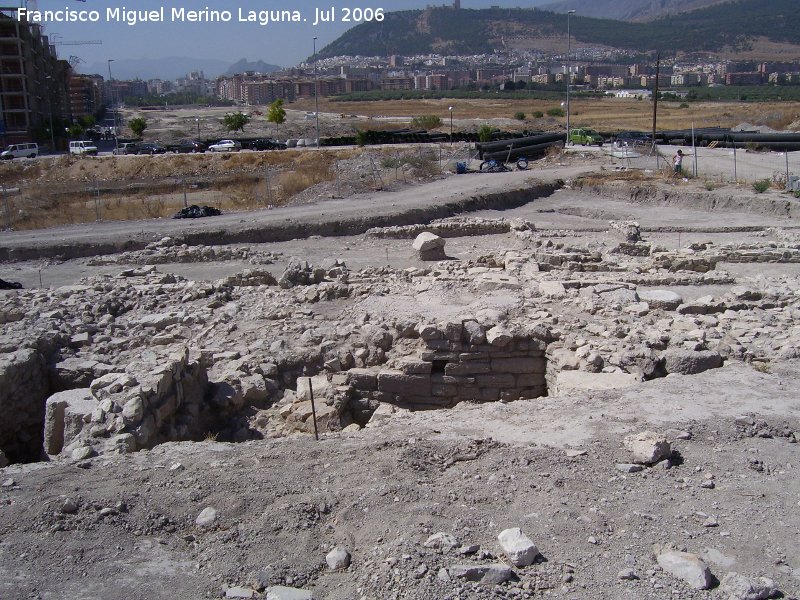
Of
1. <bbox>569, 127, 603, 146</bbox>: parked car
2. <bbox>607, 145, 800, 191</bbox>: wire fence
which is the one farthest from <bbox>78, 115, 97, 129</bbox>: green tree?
<bbox>607, 145, 800, 191</bbox>: wire fence

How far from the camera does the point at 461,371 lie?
36.6ft

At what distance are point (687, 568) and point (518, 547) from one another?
119 cm

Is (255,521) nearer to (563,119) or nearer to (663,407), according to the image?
(663,407)

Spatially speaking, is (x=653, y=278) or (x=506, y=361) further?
(x=653, y=278)

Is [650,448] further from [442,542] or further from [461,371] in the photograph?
[461,371]

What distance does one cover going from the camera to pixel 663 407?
27.9ft

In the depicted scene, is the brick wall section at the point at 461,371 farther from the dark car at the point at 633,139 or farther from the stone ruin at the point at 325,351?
the dark car at the point at 633,139

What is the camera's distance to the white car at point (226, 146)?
55.1m

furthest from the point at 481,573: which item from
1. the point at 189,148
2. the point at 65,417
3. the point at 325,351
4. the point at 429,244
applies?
the point at 189,148

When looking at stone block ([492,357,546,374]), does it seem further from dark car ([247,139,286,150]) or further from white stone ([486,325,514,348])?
dark car ([247,139,286,150])

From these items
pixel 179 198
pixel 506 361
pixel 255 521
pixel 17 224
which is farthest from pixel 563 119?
pixel 255 521

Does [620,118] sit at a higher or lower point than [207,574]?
higher

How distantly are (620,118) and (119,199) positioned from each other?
5358 cm

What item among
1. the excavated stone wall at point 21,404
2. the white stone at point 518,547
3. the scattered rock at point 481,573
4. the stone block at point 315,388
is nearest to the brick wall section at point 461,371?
the stone block at point 315,388
